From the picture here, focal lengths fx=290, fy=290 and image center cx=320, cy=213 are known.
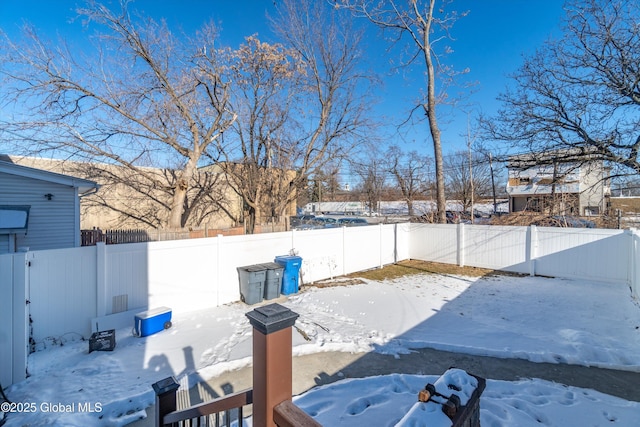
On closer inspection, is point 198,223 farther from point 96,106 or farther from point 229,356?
point 229,356

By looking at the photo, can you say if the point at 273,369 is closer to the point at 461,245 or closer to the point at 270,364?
the point at 270,364

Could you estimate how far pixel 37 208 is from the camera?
7.38 m

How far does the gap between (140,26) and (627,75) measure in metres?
13.9

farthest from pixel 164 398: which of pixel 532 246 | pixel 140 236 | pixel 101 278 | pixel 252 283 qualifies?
pixel 532 246

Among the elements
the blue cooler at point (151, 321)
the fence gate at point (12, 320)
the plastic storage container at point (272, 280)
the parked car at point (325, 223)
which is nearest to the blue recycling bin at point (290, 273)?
the plastic storage container at point (272, 280)

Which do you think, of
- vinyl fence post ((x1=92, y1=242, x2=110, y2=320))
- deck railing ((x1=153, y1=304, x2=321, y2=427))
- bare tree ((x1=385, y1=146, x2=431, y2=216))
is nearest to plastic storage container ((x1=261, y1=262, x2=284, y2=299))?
vinyl fence post ((x1=92, y1=242, x2=110, y2=320))

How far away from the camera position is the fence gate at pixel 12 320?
126 inches

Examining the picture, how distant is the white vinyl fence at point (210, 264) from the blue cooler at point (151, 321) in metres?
0.44

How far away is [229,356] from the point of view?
157 inches

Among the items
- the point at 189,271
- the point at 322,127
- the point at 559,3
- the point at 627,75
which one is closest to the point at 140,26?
the point at 322,127

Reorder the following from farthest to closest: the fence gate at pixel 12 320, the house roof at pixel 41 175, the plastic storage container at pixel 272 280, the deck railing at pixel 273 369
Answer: the house roof at pixel 41 175 < the plastic storage container at pixel 272 280 < the fence gate at pixel 12 320 < the deck railing at pixel 273 369

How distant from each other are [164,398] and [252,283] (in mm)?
4476

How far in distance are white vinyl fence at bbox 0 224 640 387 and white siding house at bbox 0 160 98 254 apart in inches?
147

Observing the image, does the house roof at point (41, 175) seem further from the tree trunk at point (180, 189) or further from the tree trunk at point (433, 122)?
the tree trunk at point (433, 122)
